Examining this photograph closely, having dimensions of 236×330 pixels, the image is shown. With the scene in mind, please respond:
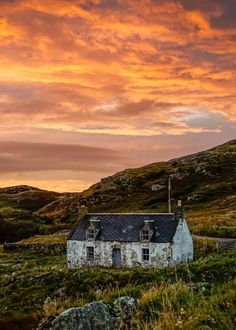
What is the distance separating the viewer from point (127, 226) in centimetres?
5334

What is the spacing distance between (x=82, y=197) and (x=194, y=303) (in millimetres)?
153596

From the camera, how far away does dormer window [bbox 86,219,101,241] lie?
53.9 m

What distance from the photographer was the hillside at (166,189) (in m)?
126

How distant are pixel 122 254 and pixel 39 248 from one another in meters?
28.8

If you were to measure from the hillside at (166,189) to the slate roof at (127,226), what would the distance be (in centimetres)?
5364

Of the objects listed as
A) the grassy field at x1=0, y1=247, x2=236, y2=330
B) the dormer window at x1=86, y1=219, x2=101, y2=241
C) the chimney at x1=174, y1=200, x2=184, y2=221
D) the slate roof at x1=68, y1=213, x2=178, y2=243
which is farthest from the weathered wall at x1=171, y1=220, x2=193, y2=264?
the dormer window at x1=86, y1=219, x2=101, y2=241

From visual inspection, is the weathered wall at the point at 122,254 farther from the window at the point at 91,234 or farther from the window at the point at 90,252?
the window at the point at 91,234

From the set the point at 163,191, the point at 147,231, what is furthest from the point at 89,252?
the point at 163,191

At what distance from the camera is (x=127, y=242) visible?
51250mm

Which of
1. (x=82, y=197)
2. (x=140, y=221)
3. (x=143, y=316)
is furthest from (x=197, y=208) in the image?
(x=143, y=316)

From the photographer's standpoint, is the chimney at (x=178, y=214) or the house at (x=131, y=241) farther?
the chimney at (x=178, y=214)

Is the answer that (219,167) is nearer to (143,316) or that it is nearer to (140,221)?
(140,221)

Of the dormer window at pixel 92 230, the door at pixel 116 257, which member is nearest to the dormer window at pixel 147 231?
the door at pixel 116 257

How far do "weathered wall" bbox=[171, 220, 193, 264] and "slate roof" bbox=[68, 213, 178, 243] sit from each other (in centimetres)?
69
